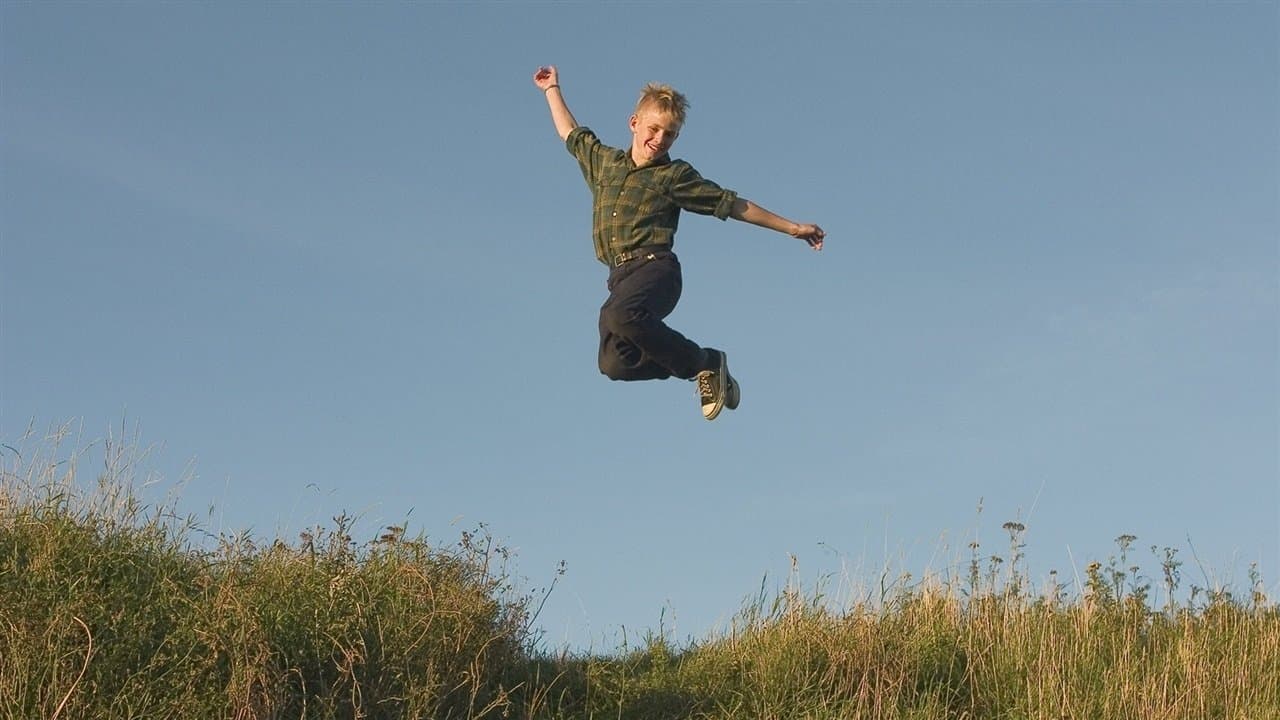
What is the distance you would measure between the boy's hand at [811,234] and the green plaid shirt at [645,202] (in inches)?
20.2

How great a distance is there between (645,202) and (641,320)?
0.80m

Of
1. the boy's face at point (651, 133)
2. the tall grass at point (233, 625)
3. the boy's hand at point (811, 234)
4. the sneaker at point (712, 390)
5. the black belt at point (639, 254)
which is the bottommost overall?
the tall grass at point (233, 625)

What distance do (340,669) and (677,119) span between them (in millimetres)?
3725

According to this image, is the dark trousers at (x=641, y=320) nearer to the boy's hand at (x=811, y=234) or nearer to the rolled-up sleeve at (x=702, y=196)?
the rolled-up sleeve at (x=702, y=196)

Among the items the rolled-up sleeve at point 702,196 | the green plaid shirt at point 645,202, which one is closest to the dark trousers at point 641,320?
the green plaid shirt at point 645,202

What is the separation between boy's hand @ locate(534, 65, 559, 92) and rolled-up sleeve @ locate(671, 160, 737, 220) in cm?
112

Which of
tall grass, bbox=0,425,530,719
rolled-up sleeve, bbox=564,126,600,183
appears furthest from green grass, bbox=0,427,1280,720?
rolled-up sleeve, bbox=564,126,600,183

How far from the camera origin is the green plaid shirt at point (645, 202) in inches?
324

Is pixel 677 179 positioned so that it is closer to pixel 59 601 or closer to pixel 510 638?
pixel 510 638

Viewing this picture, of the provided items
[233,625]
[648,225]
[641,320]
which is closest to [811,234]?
[648,225]

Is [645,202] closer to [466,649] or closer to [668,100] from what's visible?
[668,100]

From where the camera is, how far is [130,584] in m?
7.65

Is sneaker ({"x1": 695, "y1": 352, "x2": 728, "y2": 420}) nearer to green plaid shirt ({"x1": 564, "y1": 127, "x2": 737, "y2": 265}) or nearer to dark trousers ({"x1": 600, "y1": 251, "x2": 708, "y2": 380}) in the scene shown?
dark trousers ({"x1": 600, "y1": 251, "x2": 708, "y2": 380})

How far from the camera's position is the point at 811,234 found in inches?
312
